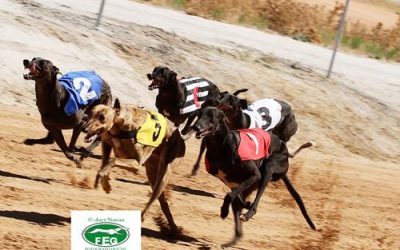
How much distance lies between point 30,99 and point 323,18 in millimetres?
17785

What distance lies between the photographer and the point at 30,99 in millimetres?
13805

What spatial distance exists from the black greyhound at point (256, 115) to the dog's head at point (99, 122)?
186 cm

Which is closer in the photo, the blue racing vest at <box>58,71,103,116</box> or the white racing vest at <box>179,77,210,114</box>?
the blue racing vest at <box>58,71,103,116</box>

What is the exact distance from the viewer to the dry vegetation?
25469mm

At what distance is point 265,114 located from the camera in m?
11.0

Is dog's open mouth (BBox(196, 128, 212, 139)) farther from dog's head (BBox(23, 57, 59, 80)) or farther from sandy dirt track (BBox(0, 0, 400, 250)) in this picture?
dog's head (BBox(23, 57, 59, 80))

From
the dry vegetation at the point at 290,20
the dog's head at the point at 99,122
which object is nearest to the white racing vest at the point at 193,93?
the dog's head at the point at 99,122

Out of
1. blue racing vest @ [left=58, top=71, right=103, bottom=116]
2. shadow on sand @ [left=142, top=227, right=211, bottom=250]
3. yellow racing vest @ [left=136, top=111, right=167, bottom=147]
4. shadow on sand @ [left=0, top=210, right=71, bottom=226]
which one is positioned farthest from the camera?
blue racing vest @ [left=58, top=71, right=103, bottom=116]

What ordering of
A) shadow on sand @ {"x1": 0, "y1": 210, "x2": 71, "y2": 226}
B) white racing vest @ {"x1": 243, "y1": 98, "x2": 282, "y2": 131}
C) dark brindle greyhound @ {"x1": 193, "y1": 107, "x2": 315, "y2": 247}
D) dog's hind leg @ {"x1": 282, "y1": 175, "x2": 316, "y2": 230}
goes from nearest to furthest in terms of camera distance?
shadow on sand @ {"x1": 0, "y1": 210, "x2": 71, "y2": 226} → dark brindle greyhound @ {"x1": 193, "y1": 107, "x2": 315, "y2": 247} → dog's hind leg @ {"x1": 282, "y1": 175, "x2": 316, "y2": 230} → white racing vest @ {"x1": 243, "y1": 98, "x2": 282, "y2": 131}

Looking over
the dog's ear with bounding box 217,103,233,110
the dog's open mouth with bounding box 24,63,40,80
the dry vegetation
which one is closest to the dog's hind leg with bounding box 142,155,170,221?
the dog's ear with bounding box 217,103,233,110

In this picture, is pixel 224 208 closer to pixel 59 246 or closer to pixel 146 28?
pixel 59 246

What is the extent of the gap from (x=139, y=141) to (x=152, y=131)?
0.17 m

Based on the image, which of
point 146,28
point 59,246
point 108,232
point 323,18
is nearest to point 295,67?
point 146,28

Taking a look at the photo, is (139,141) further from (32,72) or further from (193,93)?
(193,93)
